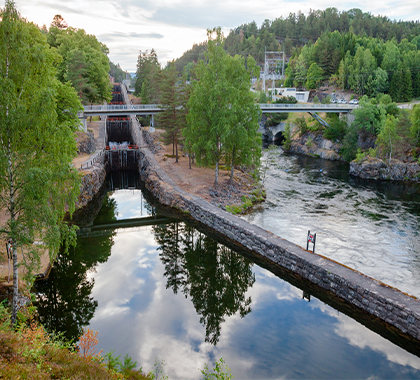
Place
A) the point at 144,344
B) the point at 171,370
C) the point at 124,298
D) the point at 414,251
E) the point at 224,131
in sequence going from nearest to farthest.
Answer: the point at 171,370 < the point at 144,344 < the point at 124,298 < the point at 414,251 < the point at 224,131

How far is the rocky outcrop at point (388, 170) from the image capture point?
4494 cm

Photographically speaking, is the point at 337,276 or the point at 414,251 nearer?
the point at 337,276

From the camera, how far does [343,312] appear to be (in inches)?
643

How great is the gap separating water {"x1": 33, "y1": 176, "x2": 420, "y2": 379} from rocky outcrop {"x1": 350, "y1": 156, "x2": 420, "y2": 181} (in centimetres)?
3089

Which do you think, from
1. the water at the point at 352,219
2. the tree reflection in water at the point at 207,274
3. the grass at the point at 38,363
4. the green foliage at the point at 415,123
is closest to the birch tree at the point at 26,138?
the grass at the point at 38,363

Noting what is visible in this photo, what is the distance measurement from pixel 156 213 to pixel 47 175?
2023cm

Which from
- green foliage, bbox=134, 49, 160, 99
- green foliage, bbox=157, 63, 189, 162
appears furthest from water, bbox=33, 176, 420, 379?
green foliage, bbox=134, 49, 160, 99

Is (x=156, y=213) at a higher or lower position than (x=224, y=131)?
lower

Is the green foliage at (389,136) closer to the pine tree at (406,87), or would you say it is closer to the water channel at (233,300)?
the water channel at (233,300)

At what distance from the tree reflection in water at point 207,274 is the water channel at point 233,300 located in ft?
0.20

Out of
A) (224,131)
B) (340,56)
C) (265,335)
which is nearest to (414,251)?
(265,335)

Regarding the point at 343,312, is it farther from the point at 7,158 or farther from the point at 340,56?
the point at 340,56

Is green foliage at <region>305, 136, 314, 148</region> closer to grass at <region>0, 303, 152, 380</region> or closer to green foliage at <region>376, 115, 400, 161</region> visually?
green foliage at <region>376, 115, 400, 161</region>

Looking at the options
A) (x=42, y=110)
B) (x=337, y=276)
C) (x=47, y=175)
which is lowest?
(x=337, y=276)
